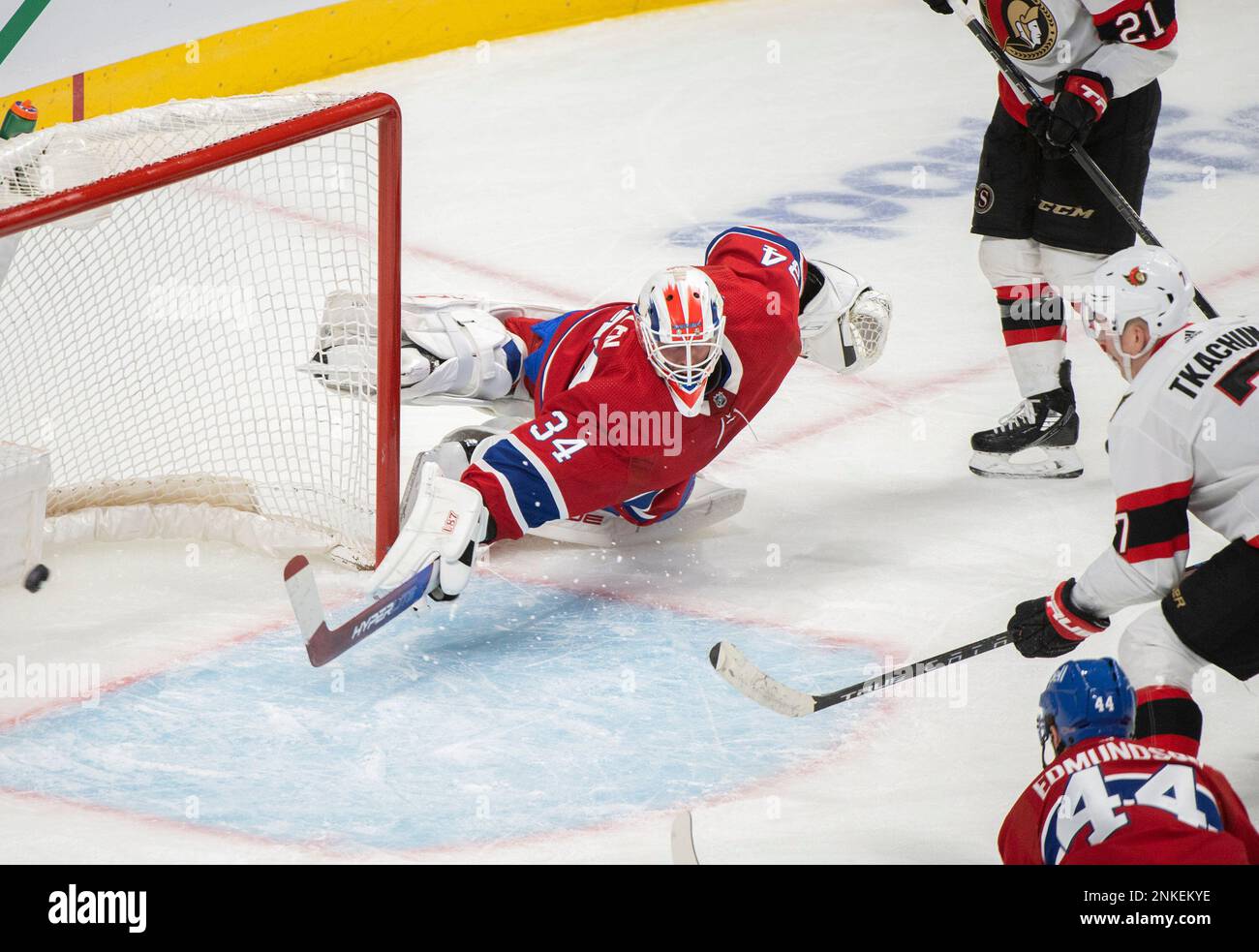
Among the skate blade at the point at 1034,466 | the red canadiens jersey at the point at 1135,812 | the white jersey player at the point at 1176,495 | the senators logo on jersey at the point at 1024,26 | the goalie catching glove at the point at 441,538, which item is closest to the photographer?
the red canadiens jersey at the point at 1135,812

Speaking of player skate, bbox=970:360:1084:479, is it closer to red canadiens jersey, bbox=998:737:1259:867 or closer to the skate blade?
the skate blade

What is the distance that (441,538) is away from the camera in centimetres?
281

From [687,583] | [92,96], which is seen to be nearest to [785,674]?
[687,583]

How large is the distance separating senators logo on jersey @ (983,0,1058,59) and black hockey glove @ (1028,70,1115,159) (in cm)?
10

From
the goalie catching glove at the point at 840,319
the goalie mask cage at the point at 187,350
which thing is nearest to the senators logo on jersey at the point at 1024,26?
the goalie catching glove at the point at 840,319

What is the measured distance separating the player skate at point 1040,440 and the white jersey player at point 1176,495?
4.07ft

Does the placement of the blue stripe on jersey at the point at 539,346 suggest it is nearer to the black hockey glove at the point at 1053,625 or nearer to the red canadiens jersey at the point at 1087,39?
A: the red canadiens jersey at the point at 1087,39

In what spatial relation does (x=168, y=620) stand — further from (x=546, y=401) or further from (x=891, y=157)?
(x=891, y=157)

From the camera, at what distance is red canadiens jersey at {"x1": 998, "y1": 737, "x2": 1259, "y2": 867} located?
176 centimetres

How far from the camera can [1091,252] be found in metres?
3.48

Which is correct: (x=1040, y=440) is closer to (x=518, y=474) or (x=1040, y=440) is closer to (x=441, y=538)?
(x=518, y=474)

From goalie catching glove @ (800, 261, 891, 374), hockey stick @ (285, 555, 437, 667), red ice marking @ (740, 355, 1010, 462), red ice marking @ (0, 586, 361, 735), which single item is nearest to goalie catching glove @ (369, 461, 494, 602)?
hockey stick @ (285, 555, 437, 667)

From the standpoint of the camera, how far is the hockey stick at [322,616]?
8.63 feet

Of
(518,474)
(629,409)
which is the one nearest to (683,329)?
(629,409)
